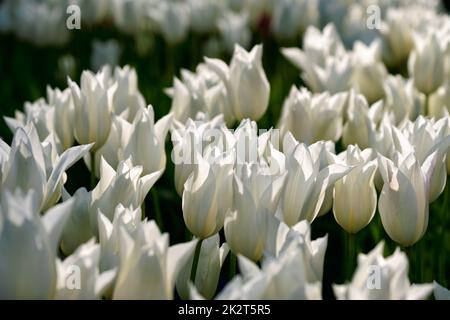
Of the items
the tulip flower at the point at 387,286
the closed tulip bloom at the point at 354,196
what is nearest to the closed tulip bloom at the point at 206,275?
the closed tulip bloom at the point at 354,196

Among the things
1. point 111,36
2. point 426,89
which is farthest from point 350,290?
point 111,36

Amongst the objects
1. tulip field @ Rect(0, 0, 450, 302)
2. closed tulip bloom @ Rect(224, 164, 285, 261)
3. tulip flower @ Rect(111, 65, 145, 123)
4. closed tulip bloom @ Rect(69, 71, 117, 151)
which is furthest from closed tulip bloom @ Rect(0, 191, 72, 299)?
tulip flower @ Rect(111, 65, 145, 123)

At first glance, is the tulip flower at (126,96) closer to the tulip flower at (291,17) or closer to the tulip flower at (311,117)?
the tulip flower at (311,117)

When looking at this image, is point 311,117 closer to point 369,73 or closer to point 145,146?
point 145,146

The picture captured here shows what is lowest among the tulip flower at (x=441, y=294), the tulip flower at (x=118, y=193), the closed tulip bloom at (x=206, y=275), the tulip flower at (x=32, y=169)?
the tulip flower at (x=441, y=294)

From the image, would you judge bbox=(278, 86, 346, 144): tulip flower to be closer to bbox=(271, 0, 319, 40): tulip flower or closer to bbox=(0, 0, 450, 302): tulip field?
bbox=(0, 0, 450, 302): tulip field

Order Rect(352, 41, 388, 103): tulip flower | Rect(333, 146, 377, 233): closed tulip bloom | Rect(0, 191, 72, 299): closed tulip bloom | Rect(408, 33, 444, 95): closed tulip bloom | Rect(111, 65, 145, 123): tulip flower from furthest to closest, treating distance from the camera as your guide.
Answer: Rect(352, 41, 388, 103): tulip flower
Rect(408, 33, 444, 95): closed tulip bloom
Rect(111, 65, 145, 123): tulip flower
Rect(333, 146, 377, 233): closed tulip bloom
Rect(0, 191, 72, 299): closed tulip bloom
